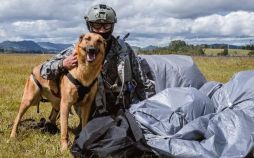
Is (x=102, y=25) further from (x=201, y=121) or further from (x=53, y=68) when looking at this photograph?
(x=201, y=121)

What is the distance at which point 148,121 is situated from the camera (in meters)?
5.64

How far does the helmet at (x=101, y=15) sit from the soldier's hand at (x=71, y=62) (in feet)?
2.22

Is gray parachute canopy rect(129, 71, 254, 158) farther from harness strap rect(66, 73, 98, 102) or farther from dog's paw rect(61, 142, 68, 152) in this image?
dog's paw rect(61, 142, 68, 152)

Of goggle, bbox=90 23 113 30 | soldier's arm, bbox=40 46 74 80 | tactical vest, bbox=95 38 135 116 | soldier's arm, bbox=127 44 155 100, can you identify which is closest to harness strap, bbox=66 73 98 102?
soldier's arm, bbox=40 46 74 80

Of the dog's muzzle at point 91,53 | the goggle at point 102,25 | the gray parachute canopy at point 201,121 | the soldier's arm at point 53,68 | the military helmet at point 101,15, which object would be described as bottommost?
the gray parachute canopy at point 201,121

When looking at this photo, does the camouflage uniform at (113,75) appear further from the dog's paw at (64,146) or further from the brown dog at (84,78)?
the dog's paw at (64,146)

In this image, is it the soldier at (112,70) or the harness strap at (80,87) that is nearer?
the harness strap at (80,87)

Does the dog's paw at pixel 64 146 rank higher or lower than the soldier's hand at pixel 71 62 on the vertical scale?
lower

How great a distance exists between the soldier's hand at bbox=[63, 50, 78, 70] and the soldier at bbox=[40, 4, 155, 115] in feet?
0.13

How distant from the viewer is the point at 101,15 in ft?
21.0

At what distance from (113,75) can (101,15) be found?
1026 millimetres

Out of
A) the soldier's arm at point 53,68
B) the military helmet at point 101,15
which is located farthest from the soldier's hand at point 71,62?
the military helmet at point 101,15

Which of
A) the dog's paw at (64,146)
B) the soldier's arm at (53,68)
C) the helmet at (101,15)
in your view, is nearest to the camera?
the dog's paw at (64,146)

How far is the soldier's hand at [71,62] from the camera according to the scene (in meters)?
6.03
